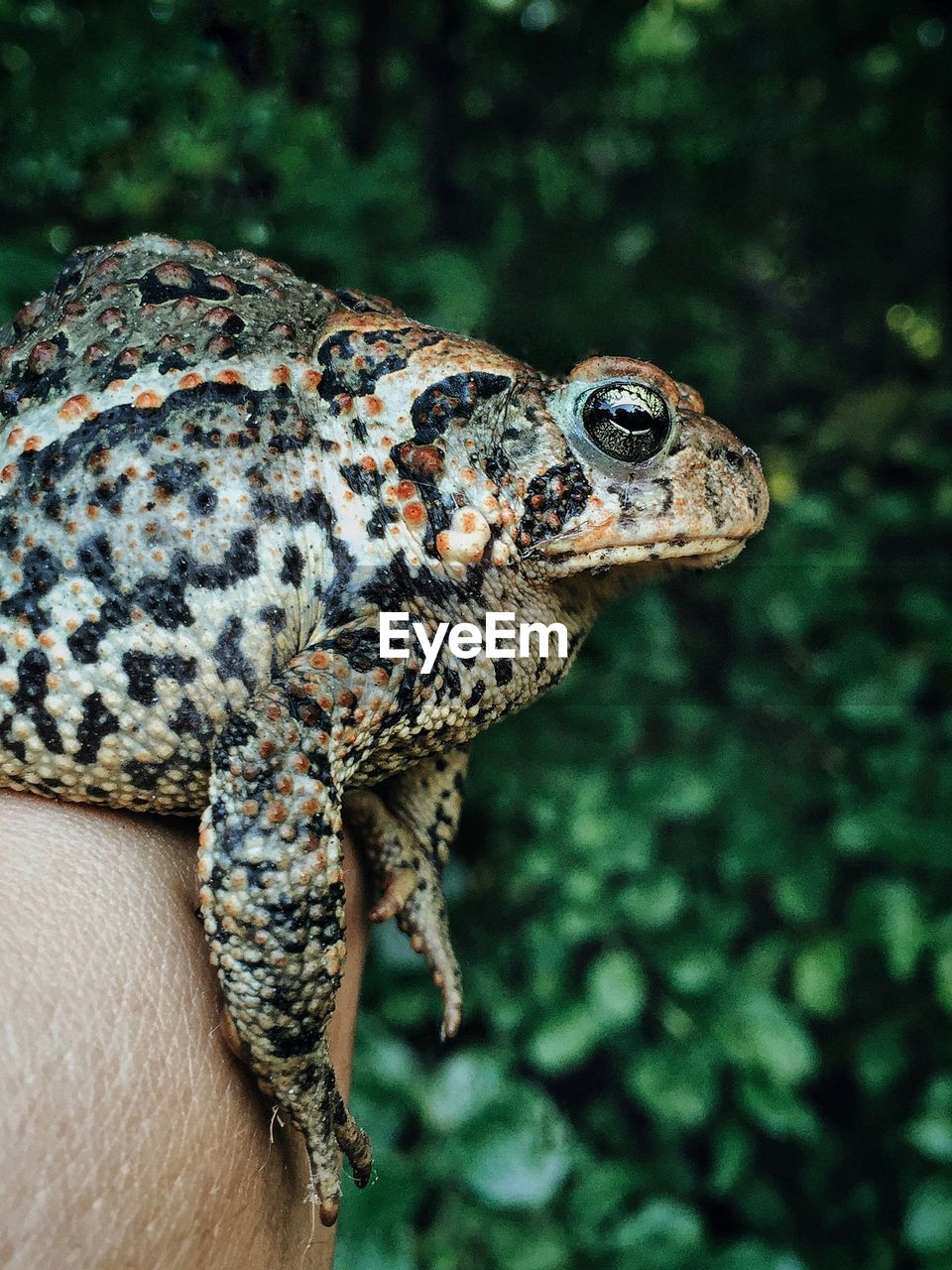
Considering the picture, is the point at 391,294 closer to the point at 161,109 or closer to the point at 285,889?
the point at 161,109

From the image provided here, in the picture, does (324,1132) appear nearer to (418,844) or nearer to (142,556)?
(418,844)

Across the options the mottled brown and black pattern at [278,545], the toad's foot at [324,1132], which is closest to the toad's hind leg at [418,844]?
the mottled brown and black pattern at [278,545]

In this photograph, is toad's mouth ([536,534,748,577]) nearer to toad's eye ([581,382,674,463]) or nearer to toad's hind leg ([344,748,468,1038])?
toad's eye ([581,382,674,463])

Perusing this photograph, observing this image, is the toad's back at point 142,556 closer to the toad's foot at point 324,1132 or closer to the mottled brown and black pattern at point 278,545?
the mottled brown and black pattern at point 278,545

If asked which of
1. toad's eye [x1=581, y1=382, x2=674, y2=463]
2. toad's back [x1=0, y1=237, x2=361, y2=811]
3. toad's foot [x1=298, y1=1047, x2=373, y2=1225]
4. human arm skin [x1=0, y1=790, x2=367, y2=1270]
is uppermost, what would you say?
toad's eye [x1=581, y1=382, x2=674, y2=463]

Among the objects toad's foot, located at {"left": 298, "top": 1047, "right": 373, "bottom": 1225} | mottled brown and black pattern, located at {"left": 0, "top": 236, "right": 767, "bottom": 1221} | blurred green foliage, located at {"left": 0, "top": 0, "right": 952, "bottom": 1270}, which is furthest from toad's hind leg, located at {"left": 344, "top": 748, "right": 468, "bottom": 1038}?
blurred green foliage, located at {"left": 0, "top": 0, "right": 952, "bottom": 1270}
